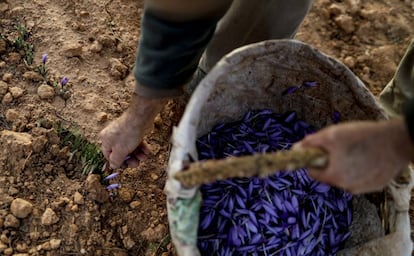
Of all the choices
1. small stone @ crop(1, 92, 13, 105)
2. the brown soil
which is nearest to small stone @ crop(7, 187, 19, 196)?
the brown soil

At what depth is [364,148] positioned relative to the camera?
3.70 feet

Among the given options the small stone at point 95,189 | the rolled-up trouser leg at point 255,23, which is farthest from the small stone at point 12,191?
the rolled-up trouser leg at point 255,23

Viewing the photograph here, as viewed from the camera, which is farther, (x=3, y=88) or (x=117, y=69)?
A: (x=117, y=69)

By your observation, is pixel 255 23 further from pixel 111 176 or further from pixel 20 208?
pixel 20 208

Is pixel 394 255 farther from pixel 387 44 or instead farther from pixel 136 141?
pixel 387 44

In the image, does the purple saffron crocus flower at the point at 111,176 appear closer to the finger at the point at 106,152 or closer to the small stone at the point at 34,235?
the finger at the point at 106,152

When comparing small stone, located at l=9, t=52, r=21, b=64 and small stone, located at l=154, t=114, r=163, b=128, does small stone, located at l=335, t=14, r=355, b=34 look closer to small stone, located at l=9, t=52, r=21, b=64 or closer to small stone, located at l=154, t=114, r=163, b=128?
small stone, located at l=154, t=114, r=163, b=128

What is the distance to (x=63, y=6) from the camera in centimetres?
232

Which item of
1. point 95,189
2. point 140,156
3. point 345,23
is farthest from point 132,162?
point 345,23

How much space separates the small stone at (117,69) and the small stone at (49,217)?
608mm

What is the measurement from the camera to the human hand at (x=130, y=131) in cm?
163

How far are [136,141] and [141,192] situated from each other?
13.3 inches

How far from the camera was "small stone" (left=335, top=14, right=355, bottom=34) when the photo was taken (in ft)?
8.63

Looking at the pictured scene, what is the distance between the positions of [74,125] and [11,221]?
16.2 inches
